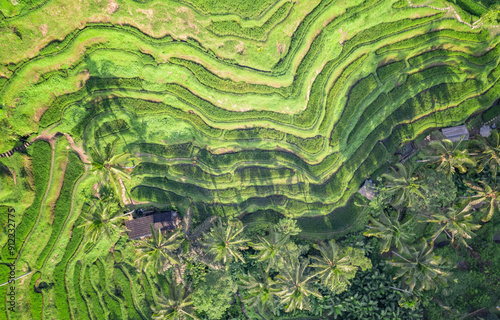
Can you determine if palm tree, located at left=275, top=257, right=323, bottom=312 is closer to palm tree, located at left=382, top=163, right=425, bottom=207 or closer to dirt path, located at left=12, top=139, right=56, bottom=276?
palm tree, located at left=382, top=163, right=425, bottom=207

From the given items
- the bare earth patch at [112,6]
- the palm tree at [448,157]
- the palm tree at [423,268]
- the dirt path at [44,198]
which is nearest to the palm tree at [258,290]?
the palm tree at [423,268]

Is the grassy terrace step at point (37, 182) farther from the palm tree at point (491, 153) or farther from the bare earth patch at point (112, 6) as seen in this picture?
the palm tree at point (491, 153)

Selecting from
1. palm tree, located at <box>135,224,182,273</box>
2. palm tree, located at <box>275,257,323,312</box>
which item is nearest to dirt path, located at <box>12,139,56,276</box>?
palm tree, located at <box>135,224,182,273</box>

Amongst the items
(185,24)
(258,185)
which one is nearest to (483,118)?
(258,185)

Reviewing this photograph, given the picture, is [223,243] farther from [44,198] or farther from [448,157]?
[448,157]

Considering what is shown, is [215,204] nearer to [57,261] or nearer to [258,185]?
[258,185]
